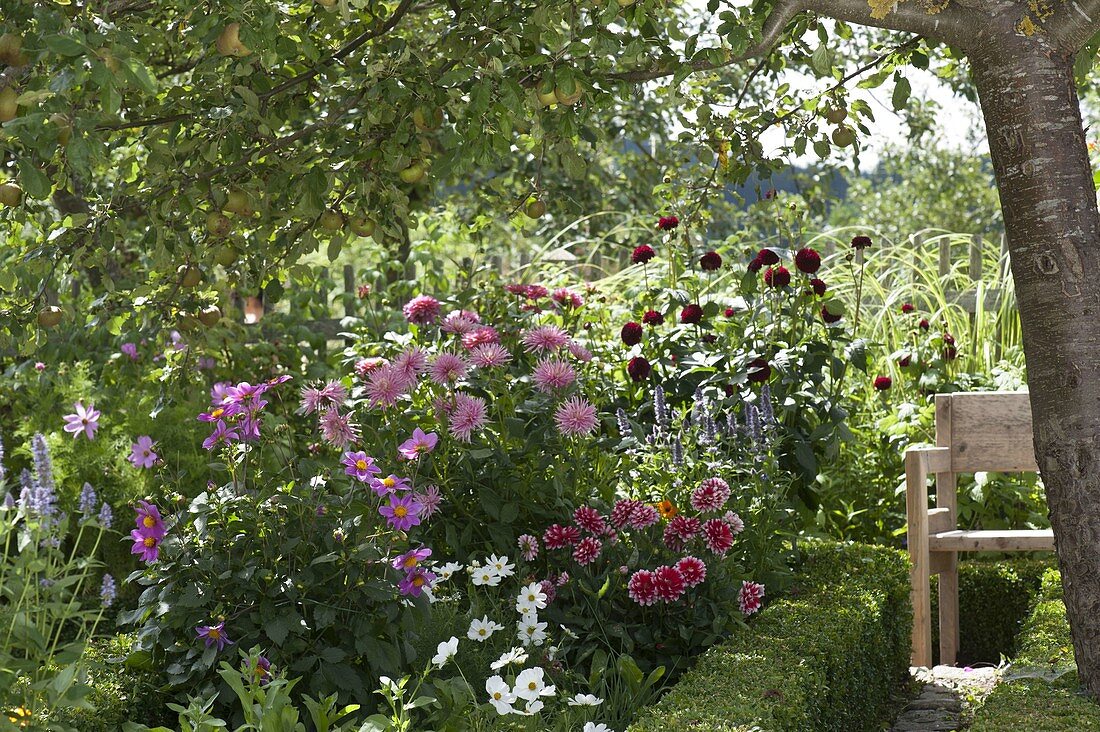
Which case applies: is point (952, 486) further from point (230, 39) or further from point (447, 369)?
point (230, 39)

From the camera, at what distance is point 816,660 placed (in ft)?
8.93

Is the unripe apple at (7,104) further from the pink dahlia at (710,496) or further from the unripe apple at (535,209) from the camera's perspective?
the pink dahlia at (710,496)

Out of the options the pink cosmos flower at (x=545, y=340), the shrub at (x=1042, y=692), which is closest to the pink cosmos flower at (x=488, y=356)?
the pink cosmos flower at (x=545, y=340)

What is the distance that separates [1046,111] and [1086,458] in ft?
2.60

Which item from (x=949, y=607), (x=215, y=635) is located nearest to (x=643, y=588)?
(x=215, y=635)

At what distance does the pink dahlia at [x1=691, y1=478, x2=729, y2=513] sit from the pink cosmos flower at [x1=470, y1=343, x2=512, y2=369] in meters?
0.72

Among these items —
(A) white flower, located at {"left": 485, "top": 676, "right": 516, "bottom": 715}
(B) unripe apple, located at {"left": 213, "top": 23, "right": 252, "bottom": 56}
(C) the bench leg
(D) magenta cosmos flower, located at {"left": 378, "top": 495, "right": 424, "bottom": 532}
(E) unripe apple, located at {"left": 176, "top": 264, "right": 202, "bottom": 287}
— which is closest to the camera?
(B) unripe apple, located at {"left": 213, "top": 23, "right": 252, "bottom": 56}

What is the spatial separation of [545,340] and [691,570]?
36.7 inches

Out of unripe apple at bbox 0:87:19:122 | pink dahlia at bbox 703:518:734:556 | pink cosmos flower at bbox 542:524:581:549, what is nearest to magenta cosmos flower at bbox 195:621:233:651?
pink cosmos flower at bbox 542:524:581:549

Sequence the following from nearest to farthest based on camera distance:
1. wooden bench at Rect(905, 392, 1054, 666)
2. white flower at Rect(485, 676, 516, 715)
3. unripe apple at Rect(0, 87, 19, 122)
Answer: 1. unripe apple at Rect(0, 87, 19, 122)
2. white flower at Rect(485, 676, 516, 715)
3. wooden bench at Rect(905, 392, 1054, 666)

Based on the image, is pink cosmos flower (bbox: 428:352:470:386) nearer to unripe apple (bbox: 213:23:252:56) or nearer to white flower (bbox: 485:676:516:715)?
white flower (bbox: 485:676:516:715)

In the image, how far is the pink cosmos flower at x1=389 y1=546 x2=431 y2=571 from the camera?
2.56 metres

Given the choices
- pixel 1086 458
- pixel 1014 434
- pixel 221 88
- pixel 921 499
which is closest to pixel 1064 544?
pixel 1086 458

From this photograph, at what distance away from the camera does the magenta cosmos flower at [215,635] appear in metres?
2.47
